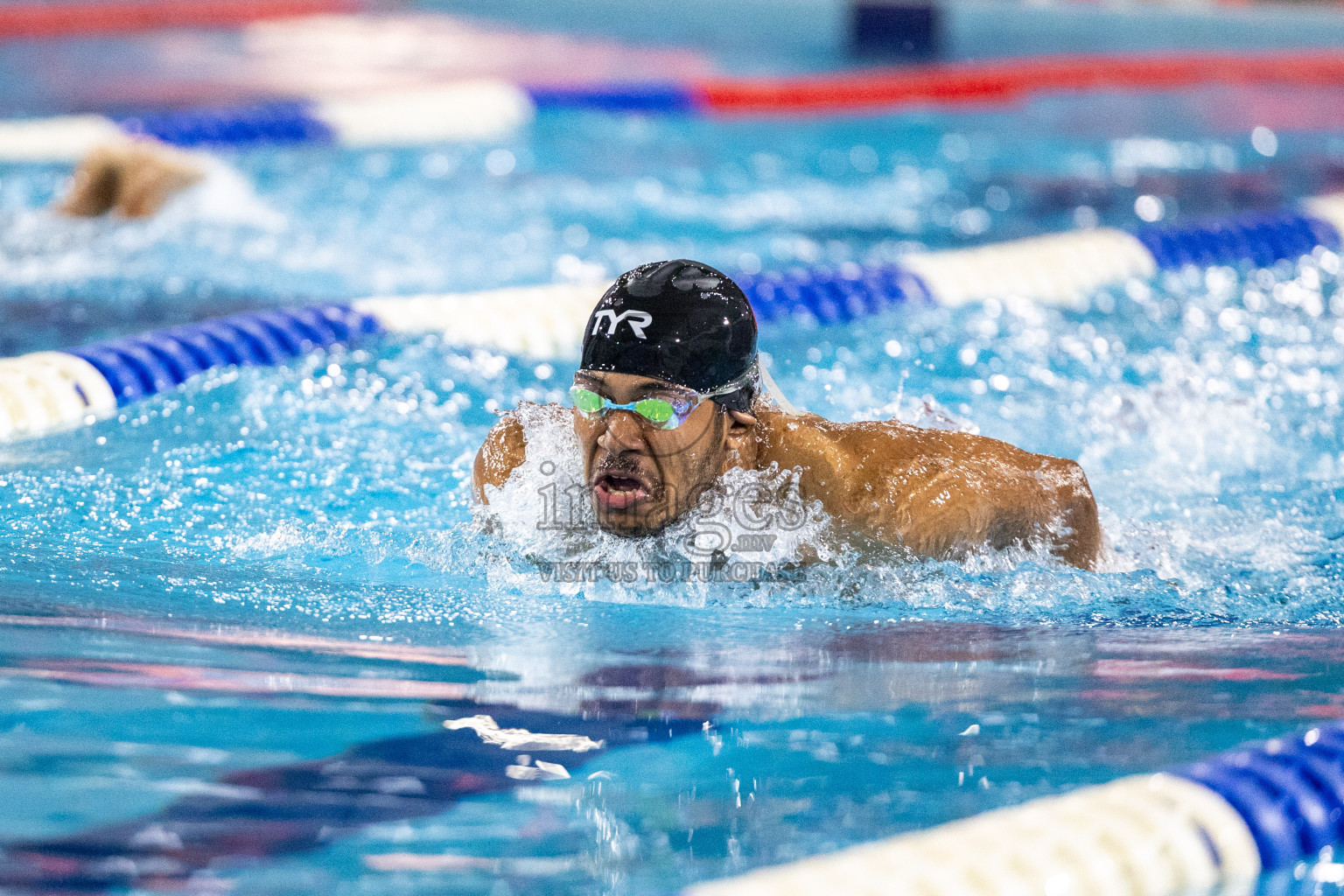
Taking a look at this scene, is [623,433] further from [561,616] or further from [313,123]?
[313,123]

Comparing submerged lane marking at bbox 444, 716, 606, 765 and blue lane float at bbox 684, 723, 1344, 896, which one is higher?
submerged lane marking at bbox 444, 716, 606, 765

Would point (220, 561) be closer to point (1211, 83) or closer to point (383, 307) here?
point (383, 307)

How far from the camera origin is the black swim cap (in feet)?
7.61

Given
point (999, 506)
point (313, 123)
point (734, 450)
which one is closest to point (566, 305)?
point (734, 450)

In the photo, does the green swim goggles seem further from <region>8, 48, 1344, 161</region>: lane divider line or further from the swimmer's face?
<region>8, 48, 1344, 161</region>: lane divider line

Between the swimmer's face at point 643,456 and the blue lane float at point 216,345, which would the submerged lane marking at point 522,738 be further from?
the blue lane float at point 216,345

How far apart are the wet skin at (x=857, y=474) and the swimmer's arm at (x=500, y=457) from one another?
0.55 ft

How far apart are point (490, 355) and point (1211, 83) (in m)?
6.35

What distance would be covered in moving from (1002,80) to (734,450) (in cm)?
684

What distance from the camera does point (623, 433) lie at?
7.56ft

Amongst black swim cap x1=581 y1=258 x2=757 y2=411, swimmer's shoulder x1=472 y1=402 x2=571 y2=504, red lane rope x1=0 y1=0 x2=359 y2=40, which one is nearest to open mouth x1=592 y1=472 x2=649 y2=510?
black swim cap x1=581 y1=258 x2=757 y2=411

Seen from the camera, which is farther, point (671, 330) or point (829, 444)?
point (829, 444)

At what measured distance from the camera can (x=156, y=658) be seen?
2164 millimetres

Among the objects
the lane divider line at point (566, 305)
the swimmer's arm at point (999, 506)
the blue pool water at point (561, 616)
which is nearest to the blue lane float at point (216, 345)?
the lane divider line at point (566, 305)
